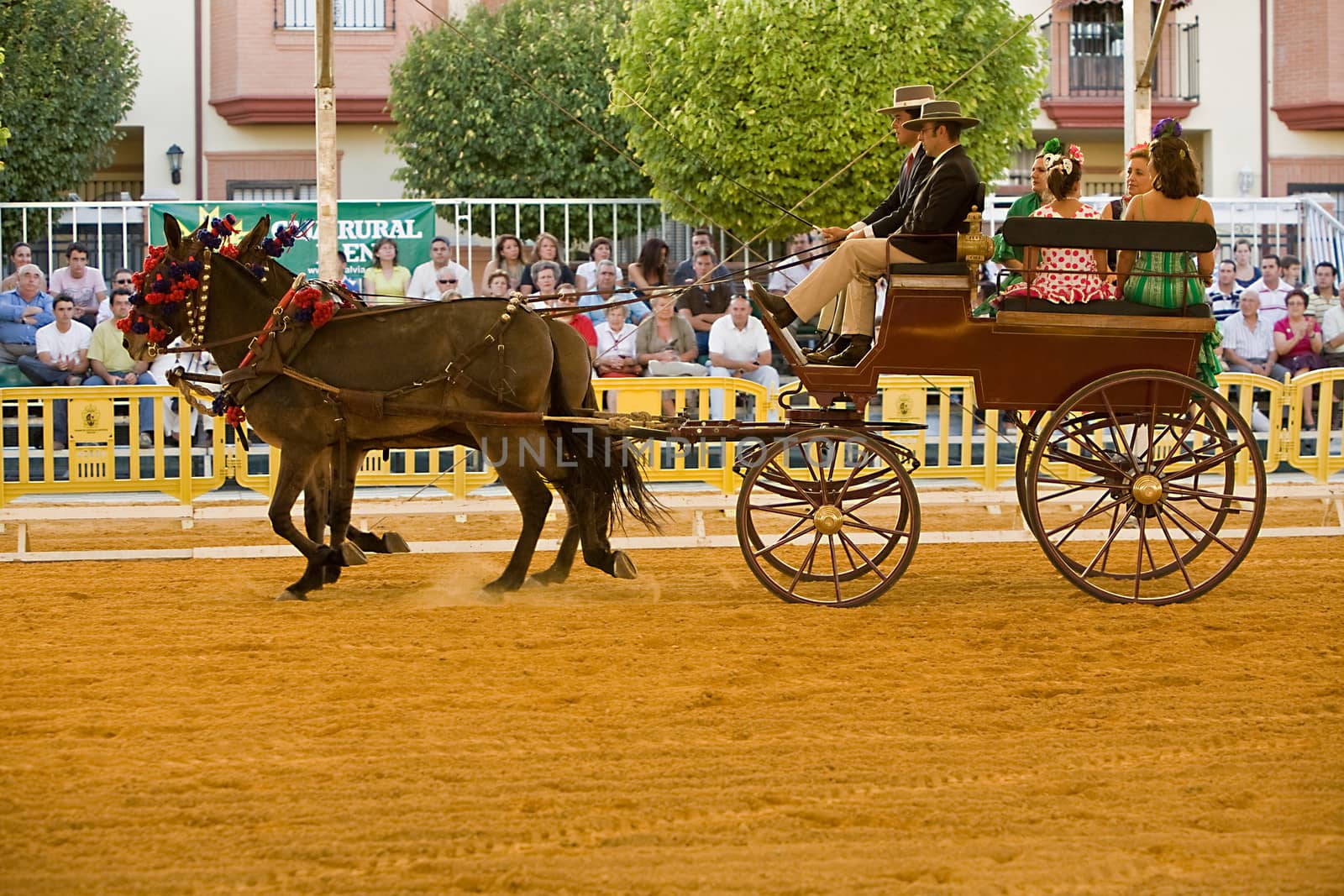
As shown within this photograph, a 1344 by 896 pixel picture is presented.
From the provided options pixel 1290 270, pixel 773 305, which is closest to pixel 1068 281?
pixel 773 305

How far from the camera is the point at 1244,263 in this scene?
16234mm

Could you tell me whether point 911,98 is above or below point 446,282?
above

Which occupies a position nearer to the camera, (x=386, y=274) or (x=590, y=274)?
(x=386, y=274)

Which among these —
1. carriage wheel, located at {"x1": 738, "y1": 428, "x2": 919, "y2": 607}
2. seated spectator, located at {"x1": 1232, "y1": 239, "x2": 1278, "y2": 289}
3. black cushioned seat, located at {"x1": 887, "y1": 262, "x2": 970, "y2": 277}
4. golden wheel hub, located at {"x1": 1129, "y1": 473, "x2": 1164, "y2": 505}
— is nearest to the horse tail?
carriage wheel, located at {"x1": 738, "y1": 428, "x2": 919, "y2": 607}

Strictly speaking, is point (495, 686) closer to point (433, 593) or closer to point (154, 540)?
point (433, 593)

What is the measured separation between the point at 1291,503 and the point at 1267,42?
14.2 meters

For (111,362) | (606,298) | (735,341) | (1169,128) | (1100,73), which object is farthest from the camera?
(1100,73)

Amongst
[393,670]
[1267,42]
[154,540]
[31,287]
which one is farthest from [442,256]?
[1267,42]

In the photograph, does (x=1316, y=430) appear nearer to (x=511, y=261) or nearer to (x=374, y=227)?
(x=511, y=261)

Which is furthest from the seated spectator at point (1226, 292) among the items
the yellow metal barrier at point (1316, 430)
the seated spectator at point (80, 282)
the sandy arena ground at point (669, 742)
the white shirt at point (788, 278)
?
the seated spectator at point (80, 282)

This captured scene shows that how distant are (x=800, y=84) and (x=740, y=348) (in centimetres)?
434

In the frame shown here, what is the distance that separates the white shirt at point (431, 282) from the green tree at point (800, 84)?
264 centimetres

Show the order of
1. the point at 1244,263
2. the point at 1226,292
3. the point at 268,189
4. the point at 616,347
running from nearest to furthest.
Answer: the point at 616,347 → the point at 1226,292 → the point at 1244,263 → the point at 268,189

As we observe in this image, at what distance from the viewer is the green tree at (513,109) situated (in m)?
20.8
